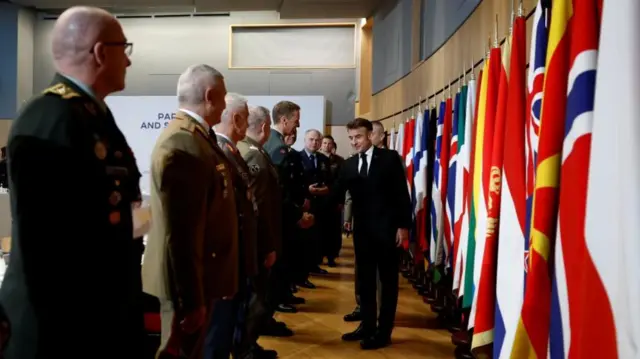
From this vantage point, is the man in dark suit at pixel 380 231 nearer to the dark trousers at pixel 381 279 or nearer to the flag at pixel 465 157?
the dark trousers at pixel 381 279

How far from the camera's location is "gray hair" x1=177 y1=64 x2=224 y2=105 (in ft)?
5.78

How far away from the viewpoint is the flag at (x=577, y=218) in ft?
4.03

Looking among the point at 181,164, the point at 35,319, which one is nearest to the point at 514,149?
the point at 181,164

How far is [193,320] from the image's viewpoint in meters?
1.55

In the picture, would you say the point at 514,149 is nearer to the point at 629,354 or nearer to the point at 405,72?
the point at 629,354

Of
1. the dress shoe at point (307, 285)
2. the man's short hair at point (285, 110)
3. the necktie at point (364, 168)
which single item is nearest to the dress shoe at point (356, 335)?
the necktie at point (364, 168)

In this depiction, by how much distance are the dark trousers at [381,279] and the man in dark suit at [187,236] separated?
1.52m

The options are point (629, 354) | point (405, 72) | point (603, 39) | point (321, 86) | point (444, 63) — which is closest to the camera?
point (629, 354)

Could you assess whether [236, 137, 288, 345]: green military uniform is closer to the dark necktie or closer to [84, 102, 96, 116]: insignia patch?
[84, 102, 96, 116]: insignia patch

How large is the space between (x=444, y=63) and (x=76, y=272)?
12.1 ft

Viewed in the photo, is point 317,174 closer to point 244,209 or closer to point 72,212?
point 244,209

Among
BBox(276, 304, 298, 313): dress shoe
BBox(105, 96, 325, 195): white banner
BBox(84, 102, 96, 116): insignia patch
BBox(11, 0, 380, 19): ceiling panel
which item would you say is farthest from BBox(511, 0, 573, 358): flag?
BBox(105, 96, 325, 195): white banner

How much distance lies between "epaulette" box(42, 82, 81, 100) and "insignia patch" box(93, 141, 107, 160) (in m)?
0.11

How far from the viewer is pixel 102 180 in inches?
41.2
